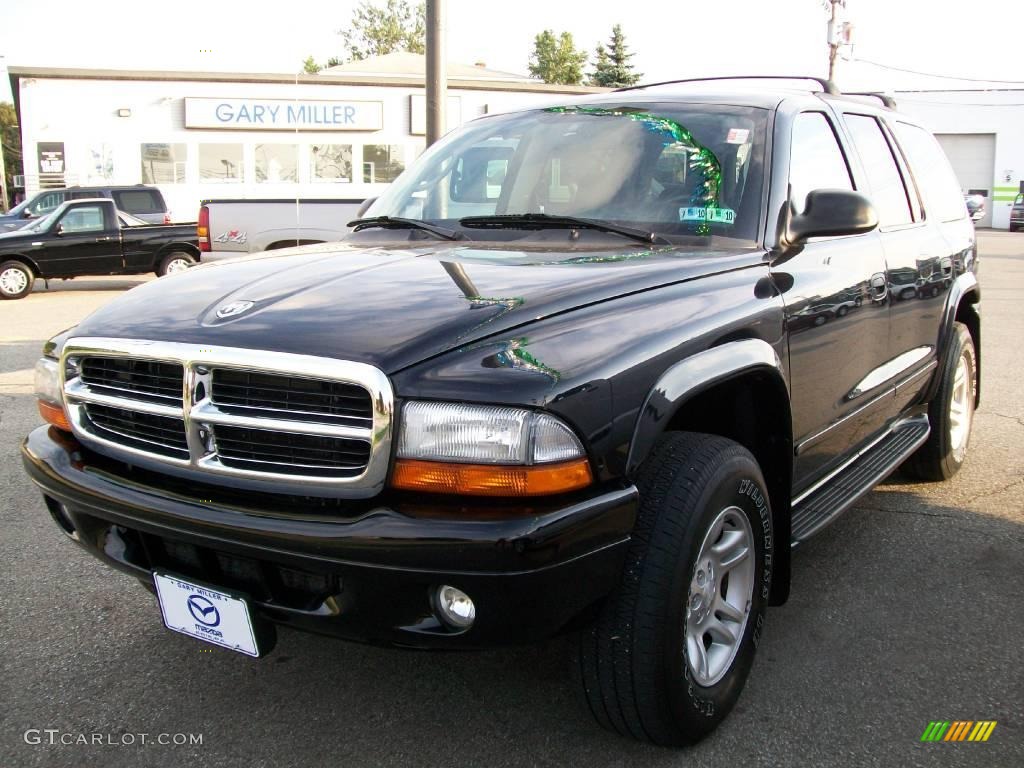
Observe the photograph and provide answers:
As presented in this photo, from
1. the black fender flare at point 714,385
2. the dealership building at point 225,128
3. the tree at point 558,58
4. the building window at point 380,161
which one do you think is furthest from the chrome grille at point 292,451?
the tree at point 558,58

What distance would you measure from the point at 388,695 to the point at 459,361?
1.30 meters

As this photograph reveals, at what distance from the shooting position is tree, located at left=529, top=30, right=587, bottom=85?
79.9 meters

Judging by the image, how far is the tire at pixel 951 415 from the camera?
4734 millimetres

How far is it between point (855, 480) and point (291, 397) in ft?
7.78

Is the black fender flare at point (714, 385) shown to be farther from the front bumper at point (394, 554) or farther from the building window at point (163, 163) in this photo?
the building window at point (163, 163)

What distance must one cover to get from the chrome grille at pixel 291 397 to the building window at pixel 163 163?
2710 centimetres

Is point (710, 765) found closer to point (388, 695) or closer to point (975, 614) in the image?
point (388, 695)

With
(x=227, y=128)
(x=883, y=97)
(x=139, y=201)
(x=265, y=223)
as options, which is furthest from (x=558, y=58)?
(x=883, y=97)

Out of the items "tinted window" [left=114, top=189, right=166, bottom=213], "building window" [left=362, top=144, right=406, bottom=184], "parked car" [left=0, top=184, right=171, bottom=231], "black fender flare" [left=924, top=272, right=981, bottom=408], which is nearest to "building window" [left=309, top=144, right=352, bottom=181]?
"building window" [left=362, top=144, right=406, bottom=184]

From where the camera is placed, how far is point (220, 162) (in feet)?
90.8

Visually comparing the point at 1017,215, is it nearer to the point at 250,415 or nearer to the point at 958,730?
the point at 958,730

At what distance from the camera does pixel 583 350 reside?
7.30ft

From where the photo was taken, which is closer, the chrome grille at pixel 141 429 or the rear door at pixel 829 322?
the chrome grille at pixel 141 429

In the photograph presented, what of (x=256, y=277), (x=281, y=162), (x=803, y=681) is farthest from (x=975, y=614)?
(x=281, y=162)
